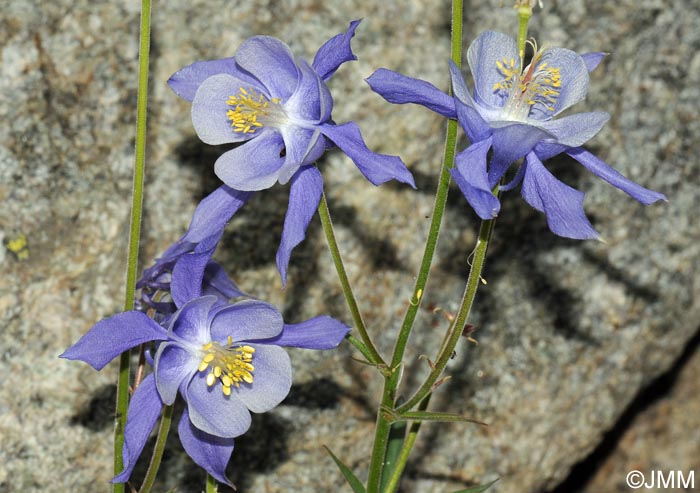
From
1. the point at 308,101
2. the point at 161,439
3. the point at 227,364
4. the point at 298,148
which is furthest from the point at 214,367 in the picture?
the point at 308,101

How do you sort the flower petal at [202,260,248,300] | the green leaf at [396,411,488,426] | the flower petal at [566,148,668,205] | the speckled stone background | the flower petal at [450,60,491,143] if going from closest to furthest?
the flower petal at [450,60,491,143]
the flower petal at [566,148,668,205]
the green leaf at [396,411,488,426]
the flower petal at [202,260,248,300]
the speckled stone background

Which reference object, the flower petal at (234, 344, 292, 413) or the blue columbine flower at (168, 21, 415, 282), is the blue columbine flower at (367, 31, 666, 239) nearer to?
the blue columbine flower at (168, 21, 415, 282)

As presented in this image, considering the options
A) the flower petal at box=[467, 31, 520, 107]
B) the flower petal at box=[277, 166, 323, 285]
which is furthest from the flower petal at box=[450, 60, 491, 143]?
the flower petal at box=[277, 166, 323, 285]

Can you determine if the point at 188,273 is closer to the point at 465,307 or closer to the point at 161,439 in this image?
the point at 161,439

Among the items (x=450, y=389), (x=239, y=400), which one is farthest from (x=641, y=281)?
(x=239, y=400)

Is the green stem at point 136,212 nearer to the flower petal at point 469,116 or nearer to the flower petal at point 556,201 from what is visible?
the flower petal at point 469,116

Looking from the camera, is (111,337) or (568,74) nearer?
(111,337)
